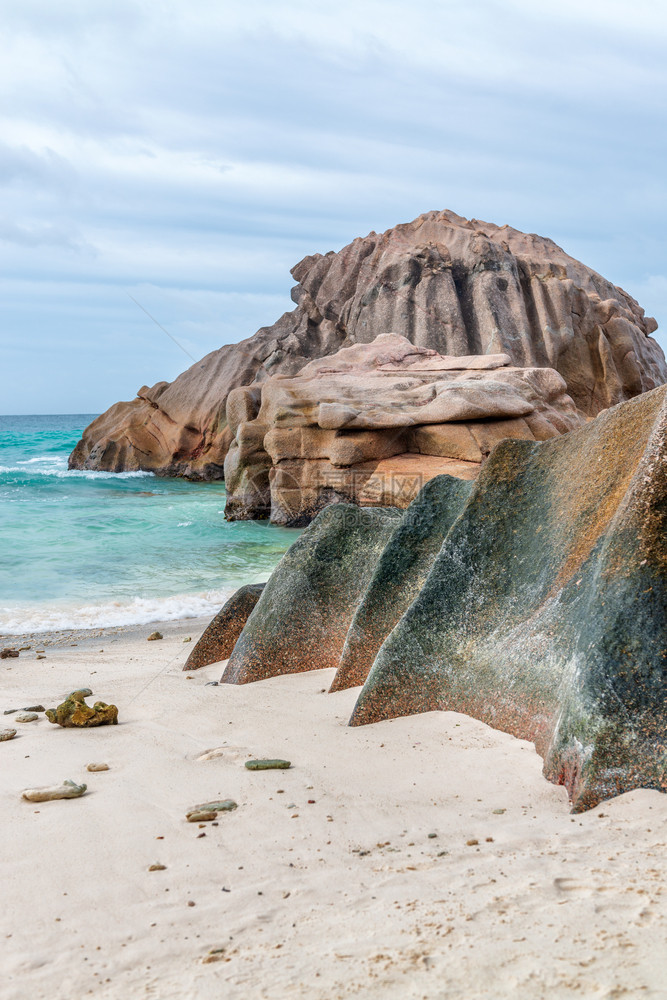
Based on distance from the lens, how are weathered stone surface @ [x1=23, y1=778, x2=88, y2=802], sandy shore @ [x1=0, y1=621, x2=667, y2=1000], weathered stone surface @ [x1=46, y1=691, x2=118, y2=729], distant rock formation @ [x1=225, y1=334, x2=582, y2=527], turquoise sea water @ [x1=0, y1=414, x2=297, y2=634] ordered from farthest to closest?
1. distant rock formation @ [x1=225, y1=334, x2=582, y2=527]
2. turquoise sea water @ [x1=0, y1=414, x2=297, y2=634]
3. weathered stone surface @ [x1=46, y1=691, x2=118, y2=729]
4. weathered stone surface @ [x1=23, y1=778, x2=88, y2=802]
5. sandy shore @ [x1=0, y1=621, x2=667, y2=1000]

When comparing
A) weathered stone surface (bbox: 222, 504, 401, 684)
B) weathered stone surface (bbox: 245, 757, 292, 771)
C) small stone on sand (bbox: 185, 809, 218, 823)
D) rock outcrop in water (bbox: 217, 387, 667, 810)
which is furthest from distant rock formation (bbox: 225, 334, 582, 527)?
small stone on sand (bbox: 185, 809, 218, 823)

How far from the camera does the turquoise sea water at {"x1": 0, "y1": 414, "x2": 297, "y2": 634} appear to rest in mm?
9414

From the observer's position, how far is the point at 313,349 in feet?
106

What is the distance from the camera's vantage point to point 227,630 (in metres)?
5.36

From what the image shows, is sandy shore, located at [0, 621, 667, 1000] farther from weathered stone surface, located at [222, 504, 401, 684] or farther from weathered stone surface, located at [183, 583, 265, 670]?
weathered stone surface, located at [183, 583, 265, 670]

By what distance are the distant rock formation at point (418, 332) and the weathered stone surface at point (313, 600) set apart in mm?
23876

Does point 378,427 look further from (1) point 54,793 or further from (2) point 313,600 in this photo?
(1) point 54,793

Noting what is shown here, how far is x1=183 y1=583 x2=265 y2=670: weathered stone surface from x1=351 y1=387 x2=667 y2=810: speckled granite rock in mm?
1974

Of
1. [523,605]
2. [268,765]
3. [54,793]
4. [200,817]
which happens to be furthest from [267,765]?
[523,605]

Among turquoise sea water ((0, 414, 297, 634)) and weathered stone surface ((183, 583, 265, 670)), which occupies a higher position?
weathered stone surface ((183, 583, 265, 670))

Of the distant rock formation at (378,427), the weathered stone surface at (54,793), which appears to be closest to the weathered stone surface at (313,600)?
the weathered stone surface at (54,793)

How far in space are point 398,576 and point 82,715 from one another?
1738 mm

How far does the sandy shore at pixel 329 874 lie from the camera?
1656 mm

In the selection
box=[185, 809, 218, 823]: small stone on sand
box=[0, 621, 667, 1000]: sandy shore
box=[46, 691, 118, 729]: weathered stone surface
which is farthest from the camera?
box=[46, 691, 118, 729]: weathered stone surface
